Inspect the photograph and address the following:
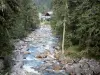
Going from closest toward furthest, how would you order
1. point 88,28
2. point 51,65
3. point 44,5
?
point 88,28 → point 51,65 → point 44,5

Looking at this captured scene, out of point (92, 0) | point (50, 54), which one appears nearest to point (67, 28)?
point (50, 54)

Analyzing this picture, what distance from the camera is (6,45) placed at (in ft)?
47.3

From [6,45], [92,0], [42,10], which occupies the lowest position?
[42,10]

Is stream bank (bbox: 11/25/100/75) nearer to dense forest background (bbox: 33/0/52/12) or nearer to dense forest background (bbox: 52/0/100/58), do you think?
dense forest background (bbox: 52/0/100/58)

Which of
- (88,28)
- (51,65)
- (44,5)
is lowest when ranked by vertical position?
(44,5)

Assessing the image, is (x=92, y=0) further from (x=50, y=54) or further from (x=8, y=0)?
(x=50, y=54)

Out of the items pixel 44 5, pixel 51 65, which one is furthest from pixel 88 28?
pixel 44 5

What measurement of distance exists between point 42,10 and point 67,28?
63541 millimetres

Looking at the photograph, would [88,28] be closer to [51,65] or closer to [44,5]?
[51,65]

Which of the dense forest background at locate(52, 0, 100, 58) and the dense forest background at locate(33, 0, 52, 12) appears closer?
the dense forest background at locate(52, 0, 100, 58)

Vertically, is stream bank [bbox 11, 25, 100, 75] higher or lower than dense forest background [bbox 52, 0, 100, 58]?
lower

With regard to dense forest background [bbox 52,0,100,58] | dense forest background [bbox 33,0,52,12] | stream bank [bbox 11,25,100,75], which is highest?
dense forest background [bbox 52,0,100,58]

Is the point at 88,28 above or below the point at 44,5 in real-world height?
above

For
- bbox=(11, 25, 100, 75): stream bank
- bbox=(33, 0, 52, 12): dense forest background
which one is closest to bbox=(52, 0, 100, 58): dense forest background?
bbox=(11, 25, 100, 75): stream bank
